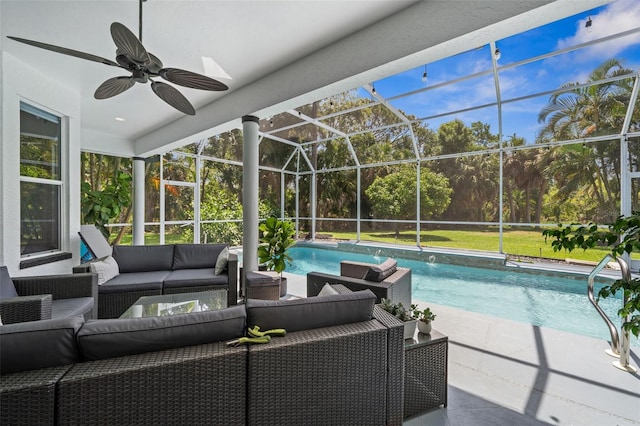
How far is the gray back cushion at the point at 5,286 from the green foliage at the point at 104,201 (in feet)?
12.2

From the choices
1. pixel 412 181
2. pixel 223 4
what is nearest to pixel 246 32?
pixel 223 4

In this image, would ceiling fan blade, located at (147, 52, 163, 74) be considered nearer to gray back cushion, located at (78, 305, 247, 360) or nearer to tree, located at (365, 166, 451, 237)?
gray back cushion, located at (78, 305, 247, 360)

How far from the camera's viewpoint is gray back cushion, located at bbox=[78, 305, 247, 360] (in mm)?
1226

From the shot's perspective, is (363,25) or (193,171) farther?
(193,171)

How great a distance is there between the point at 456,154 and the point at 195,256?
6.58 meters

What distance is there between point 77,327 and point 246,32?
297 centimetres

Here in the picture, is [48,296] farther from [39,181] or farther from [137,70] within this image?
[39,181]

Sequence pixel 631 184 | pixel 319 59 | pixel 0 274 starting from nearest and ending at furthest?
pixel 0 274, pixel 319 59, pixel 631 184

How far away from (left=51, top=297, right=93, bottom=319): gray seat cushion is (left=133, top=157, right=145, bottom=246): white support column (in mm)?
4681

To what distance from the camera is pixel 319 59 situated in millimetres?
3355

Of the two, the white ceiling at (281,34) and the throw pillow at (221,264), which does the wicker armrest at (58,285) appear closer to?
the throw pillow at (221,264)

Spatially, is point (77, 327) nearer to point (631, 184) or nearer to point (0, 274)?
point (0, 274)

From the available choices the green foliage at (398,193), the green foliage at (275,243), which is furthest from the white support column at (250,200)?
the green foliage at (398,193)

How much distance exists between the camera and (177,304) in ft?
9.46
